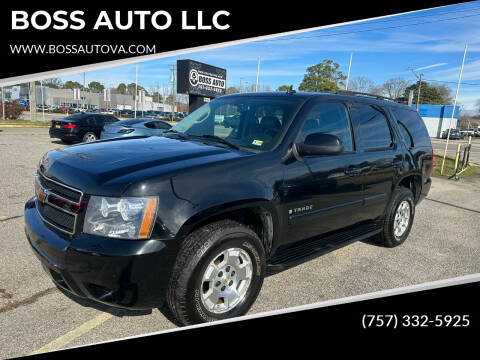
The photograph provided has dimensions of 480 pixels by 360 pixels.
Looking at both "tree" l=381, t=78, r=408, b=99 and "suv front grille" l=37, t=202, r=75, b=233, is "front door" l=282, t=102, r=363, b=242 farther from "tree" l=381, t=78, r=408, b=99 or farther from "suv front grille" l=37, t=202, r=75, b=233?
"tree" l=381, t=78, r=408, b=99

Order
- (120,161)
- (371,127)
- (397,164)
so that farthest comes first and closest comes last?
(397,164) < (371,127) < (120,161)

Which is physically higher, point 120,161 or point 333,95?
point 333,95

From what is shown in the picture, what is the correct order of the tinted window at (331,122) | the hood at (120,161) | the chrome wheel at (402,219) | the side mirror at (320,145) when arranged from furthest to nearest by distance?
1. the chrome wheel at (402,219)
2. the tinted window at (331,122)
3. the side mirror at (320,145)
4. the hood at (120,161)

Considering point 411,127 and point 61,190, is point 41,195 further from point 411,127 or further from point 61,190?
point 411,127

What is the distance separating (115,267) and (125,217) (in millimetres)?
323

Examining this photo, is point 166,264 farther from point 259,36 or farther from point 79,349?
point 259,36

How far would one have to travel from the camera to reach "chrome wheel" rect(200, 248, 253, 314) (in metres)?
2.73

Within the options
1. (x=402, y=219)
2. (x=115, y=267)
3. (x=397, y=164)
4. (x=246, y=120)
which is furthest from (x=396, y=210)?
(x=115, y=267)

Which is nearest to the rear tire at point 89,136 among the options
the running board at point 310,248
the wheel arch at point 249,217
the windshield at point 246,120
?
the windshield at point 246,120

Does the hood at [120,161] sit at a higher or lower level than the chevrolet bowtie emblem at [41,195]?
higher

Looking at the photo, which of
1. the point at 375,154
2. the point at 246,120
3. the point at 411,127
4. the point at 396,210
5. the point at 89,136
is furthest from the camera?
the point at 89,136

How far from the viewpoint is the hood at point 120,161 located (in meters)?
2.44

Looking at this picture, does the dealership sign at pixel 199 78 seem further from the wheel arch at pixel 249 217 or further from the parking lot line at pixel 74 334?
the parking lot line at pixel 74 334

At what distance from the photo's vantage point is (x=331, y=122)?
380 cm
